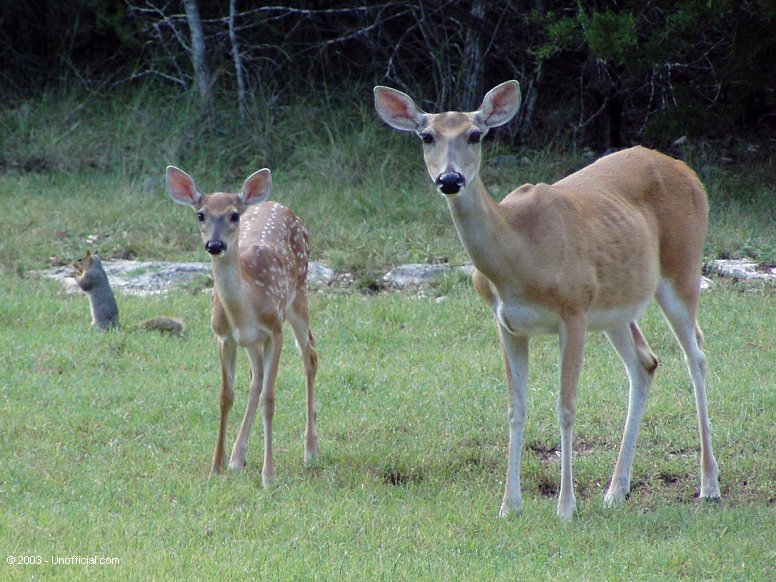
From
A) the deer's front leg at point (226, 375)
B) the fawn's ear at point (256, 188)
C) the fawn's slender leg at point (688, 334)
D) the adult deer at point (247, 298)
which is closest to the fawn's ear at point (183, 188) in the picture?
the adult deer at point (247, 298)

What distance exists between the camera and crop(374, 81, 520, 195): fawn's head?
17.8 ft

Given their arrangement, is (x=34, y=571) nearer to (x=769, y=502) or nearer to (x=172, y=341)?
(x=769, y=502)

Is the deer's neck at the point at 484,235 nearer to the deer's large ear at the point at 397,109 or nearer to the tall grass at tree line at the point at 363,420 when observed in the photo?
the deer's large ear at the point at 397,109

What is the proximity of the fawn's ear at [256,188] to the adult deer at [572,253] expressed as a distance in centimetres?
106

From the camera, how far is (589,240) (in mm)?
5895

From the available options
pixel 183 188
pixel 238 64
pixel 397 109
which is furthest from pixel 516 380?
pixel 238 64

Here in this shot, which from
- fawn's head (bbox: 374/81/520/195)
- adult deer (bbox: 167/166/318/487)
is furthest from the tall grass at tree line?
fawn's head (bbox: 374/81/520/195)

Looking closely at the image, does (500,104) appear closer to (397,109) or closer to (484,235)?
(397,109)

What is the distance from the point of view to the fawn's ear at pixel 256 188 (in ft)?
22.3

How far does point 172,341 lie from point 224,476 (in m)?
2.65

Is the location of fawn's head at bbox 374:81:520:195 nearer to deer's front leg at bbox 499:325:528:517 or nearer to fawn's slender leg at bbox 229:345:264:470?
deer's front leg at bbox 499:325:528:517

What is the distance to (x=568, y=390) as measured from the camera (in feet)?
18.9

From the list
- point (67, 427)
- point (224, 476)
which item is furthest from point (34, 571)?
point (67, 427)

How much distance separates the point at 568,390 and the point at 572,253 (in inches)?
25.6
